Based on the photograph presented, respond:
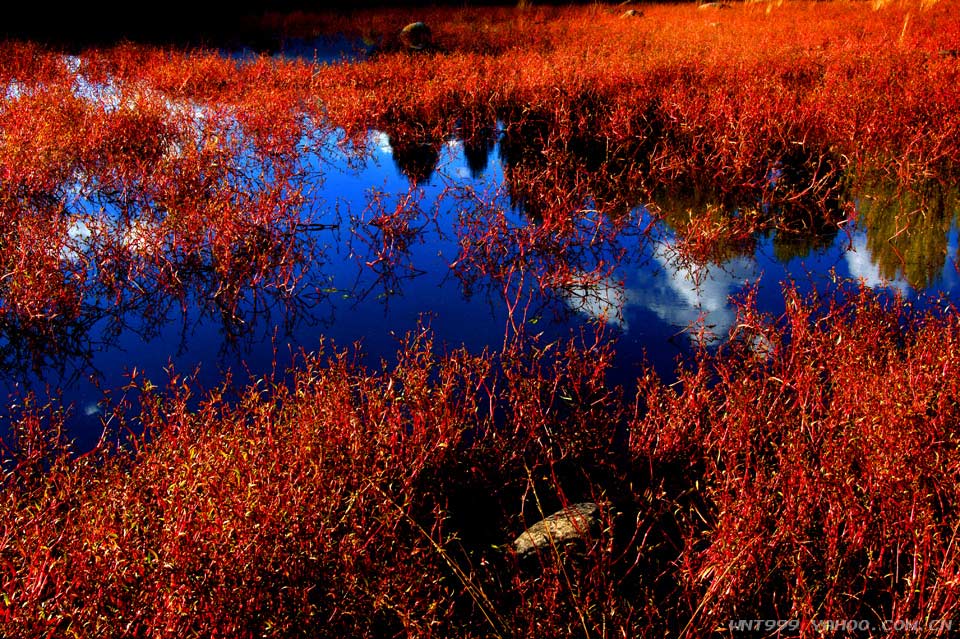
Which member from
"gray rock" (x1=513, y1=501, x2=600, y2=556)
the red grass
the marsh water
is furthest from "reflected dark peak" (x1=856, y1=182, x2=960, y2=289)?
"gray rock" (x1=513, y1=501, x2=600, y2=556)

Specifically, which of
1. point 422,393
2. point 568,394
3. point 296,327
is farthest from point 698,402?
point 296,327

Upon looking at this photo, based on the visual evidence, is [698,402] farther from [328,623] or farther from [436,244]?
[436,244]

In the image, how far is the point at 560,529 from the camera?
107 inches

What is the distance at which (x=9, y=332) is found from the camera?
14.7ft

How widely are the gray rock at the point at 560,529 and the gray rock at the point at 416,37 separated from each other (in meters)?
13.2

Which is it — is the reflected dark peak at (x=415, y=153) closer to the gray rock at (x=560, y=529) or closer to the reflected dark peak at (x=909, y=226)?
the reflected dark peak at (x=909, y=226)

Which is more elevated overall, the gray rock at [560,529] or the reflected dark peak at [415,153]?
the reflected dark peak at [415,153]

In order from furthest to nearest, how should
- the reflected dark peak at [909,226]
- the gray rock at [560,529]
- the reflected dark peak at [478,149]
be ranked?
the reflected dark peak at [478,149]
the reflected dark peak at [909,226]
the gray rock at [560,529]

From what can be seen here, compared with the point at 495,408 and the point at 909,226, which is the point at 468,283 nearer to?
the point at 495,408

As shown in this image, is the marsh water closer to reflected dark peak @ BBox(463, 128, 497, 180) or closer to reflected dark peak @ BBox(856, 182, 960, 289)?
reflected dark peak @ BBox(856, 182, 960, 289)

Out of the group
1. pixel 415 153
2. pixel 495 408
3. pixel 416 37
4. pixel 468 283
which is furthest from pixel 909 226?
pixel 416 37

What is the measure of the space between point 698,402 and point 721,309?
174cm

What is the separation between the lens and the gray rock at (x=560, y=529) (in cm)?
267

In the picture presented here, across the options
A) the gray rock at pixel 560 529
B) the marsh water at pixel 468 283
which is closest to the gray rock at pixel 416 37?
the marsh water at pixel 468 283
